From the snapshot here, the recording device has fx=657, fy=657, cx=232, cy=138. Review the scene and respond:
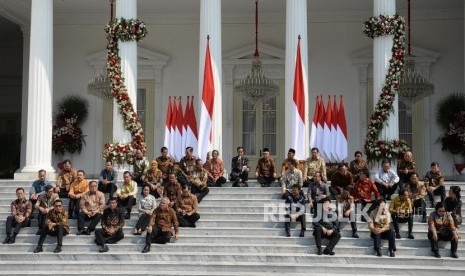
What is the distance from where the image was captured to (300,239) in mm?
12398

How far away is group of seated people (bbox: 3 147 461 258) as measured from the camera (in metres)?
12.1

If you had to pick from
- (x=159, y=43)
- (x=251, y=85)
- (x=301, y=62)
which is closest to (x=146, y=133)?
(x=159, y=43)

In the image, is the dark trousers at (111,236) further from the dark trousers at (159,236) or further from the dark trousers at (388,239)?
the dark trousers at (388,239)

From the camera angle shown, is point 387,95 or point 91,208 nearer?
point 91,208

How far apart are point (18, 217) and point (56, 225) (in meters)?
1.02

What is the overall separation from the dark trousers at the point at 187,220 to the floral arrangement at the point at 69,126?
844 cm

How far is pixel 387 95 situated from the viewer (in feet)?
50.8

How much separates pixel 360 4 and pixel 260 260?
1054 centimetres

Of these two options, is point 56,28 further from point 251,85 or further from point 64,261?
point 64,261

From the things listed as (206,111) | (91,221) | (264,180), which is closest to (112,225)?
(91,221)

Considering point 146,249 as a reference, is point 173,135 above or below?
above

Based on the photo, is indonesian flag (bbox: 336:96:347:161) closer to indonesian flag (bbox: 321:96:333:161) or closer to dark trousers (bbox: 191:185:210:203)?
indonesian flag (bbox: 321:96:333:161)

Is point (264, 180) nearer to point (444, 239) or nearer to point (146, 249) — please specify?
point (146, 249)

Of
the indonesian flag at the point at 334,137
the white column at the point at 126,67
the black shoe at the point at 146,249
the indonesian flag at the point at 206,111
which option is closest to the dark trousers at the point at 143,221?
the black shoe at the point at 146,249
